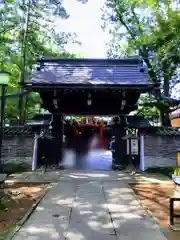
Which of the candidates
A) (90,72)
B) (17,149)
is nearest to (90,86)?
(90,72)

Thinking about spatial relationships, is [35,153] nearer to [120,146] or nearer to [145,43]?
[120,146]

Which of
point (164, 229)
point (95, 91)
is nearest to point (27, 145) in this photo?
point (95, 91)

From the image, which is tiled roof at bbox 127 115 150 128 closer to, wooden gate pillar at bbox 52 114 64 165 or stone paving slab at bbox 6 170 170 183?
stone paving slab at bbox 6 170 170 183

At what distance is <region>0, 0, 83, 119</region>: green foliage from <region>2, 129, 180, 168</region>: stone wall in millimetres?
Result: 3296

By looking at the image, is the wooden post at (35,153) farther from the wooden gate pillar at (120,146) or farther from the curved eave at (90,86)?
the wooden gate pillar at (120,146)

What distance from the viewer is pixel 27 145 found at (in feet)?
34.0

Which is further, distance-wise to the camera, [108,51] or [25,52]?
[108,51]

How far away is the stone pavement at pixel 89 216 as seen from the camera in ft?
13.0

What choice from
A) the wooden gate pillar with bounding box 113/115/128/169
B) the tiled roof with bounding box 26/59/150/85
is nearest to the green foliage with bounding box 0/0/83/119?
the tiled roof with bounding box 26/59/150/85

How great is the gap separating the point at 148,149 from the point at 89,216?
19.9 feet

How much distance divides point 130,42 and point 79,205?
12608 mm

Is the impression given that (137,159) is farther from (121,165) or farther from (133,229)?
(133,229)

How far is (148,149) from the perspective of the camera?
10.3 m

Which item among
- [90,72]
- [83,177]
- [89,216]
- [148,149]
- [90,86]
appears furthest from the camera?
[90,72]
